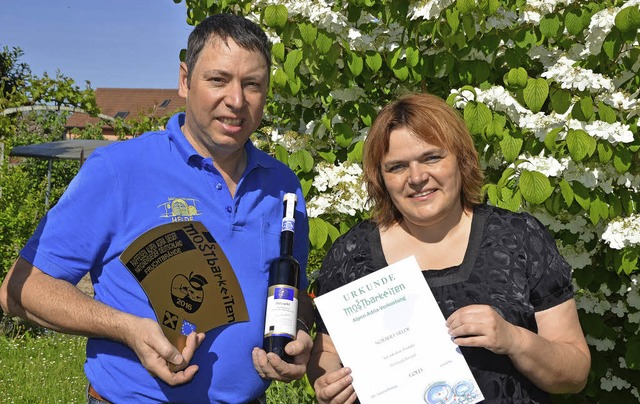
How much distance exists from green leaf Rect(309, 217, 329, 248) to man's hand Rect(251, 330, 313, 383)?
3.89 feet

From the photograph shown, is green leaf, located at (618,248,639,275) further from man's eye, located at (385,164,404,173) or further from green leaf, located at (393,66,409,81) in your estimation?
man's eye, located at (385,164,404,173)

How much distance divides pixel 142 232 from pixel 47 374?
5.37 meters

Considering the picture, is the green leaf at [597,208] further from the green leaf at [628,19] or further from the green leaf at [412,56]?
the green leaf at [412,56]

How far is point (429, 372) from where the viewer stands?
244cm

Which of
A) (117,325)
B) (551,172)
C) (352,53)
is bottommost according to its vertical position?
(117,325)

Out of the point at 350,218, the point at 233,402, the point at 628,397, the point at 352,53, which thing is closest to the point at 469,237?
the point at 233,402

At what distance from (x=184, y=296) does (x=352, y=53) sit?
2.00m

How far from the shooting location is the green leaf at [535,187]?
3.55 m

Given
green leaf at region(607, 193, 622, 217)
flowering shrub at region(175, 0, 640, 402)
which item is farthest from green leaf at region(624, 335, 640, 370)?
green leaf at region(607, 193, 622, 217)

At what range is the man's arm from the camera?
7.54 feet

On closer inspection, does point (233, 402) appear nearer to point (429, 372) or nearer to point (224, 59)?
point (429, 372)

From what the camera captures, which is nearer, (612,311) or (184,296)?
(184,296)

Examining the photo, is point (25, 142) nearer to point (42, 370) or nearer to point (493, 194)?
point (42, 370)

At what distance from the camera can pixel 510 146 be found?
3.83 m
